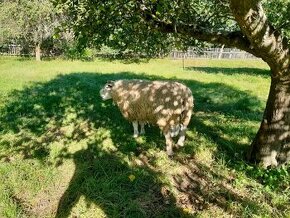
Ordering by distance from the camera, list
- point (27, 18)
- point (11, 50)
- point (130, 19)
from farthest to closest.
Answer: point (11, 50), point (27, 18), point (130, 19)

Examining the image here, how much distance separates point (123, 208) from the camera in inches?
279

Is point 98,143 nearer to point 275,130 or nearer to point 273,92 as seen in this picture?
point 275,130

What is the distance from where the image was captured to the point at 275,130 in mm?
8086

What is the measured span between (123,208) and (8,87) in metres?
13.6

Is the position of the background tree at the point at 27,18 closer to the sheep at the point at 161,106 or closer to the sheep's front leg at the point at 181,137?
the sheep at the point at 161,106

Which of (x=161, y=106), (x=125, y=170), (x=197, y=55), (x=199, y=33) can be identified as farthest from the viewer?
(x=197, y=55)

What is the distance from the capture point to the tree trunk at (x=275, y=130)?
790 centimetres

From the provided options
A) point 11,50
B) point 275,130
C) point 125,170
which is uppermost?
point 275,130

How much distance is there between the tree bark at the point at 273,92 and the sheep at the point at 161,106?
1872 mm

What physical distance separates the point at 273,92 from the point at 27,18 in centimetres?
3396

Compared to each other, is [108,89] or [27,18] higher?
[27,18]

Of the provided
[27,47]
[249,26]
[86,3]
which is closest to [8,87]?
[86,3]

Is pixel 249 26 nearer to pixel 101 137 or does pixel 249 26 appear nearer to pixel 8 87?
pixel 101 137

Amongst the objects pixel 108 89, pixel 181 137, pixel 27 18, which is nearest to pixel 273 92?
pixel 181 137
